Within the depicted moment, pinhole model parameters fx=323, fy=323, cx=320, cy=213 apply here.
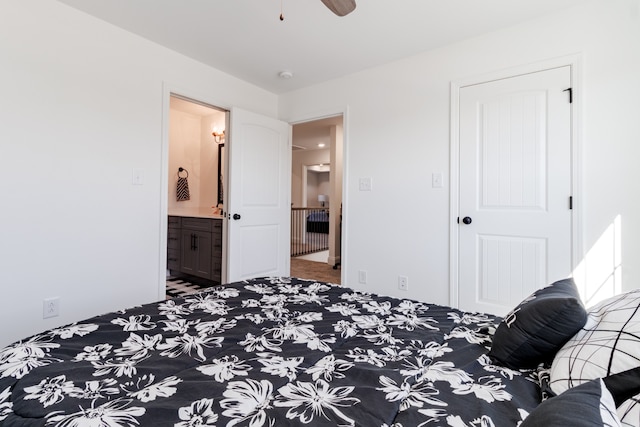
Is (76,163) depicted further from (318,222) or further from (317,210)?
(318,222)

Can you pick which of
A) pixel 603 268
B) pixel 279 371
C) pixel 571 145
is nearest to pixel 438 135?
pixel 571 145

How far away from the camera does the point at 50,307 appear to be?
224 cm

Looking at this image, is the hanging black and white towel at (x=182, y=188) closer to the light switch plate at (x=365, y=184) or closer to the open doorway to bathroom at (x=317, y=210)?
A: the open doorway to bathroom at (x=317, y=210)

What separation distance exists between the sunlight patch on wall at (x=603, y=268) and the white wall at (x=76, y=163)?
329 cm

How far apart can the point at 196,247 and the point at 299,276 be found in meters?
1.40

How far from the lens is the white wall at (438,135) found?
6.88 ft

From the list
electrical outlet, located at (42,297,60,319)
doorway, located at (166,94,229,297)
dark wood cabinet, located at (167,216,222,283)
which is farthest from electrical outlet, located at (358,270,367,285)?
electrical outlet, located at (42,297,60,319)

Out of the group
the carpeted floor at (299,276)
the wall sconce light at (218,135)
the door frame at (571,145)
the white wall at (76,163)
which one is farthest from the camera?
the wall sconce light at (218,135)

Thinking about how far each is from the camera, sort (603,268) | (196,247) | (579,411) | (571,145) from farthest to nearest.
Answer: (196,247), (571,145), (603,268), (579,411)

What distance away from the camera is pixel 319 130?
625 cm

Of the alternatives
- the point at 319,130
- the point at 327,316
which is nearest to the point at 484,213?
the point at 327,316

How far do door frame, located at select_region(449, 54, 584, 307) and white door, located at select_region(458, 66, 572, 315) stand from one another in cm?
3

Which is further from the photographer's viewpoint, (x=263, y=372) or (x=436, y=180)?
(x=436, y=180)

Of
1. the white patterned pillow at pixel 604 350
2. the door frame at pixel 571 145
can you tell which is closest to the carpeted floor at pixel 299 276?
the door frame at pixel 571 145
